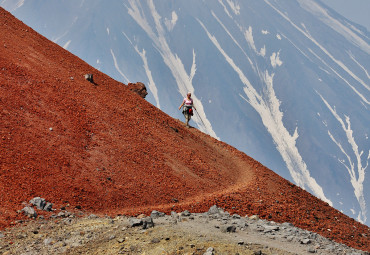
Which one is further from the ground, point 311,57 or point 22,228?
point 311,57

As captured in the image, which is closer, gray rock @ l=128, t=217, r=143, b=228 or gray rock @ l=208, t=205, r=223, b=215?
gray rock @ l=128, t=217, r=143, b=228

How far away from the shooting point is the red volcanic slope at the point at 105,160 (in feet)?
41.3

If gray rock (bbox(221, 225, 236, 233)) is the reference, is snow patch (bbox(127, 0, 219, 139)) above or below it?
above

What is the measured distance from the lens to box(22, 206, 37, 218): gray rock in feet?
33.7

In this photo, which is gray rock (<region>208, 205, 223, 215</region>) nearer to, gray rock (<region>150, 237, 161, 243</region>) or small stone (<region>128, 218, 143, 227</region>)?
small stone (<region>128, 218, 143, 227</region>)

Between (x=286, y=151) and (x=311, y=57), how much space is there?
2494 inches

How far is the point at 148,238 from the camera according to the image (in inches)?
335

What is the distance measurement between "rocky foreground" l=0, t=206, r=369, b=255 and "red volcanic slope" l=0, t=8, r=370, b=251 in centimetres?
121

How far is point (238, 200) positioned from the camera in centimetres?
1515

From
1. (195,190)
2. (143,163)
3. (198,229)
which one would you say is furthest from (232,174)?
(198,229)

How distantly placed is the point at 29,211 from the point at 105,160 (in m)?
5.09

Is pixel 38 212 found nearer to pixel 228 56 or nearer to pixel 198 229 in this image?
pixel 198 229

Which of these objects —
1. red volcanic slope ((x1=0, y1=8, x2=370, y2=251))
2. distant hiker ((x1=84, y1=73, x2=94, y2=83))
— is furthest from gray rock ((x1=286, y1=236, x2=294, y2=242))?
distant hiker ((x1=84, y1=73, x2=94, y2=83))

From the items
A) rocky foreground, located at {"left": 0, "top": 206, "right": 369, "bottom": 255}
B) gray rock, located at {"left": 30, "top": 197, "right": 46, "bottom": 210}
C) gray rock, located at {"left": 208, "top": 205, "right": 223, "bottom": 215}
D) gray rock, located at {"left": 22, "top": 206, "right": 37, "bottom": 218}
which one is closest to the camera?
rocky foreground, located at {"left": 0, "top": 206, "right": 369, "bottom": 255}
